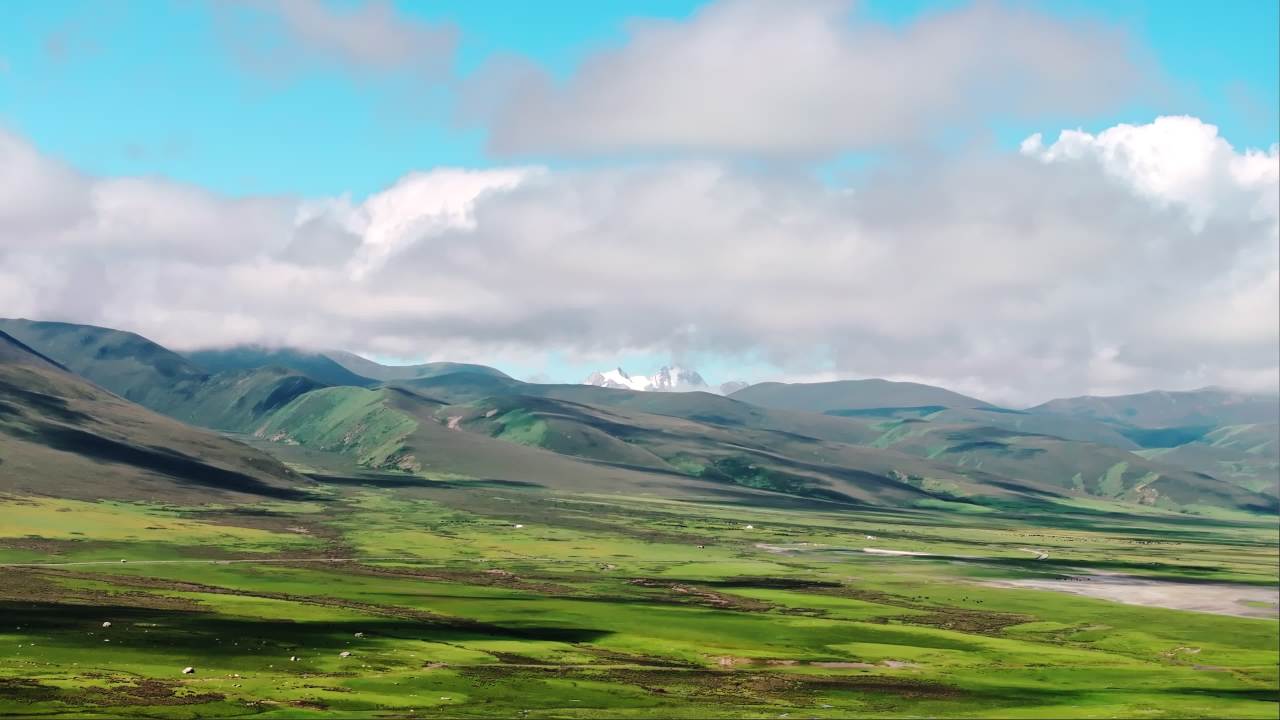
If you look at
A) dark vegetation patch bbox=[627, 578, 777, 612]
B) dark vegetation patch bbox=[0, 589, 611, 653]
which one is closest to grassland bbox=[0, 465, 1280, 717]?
dark vegetation patch bbox=[0, 589, 611, 653]

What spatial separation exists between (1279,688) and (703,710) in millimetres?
69190

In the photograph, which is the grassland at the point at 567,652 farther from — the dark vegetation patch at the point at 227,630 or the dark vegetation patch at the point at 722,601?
the dark vegetation patch at the point at 722,601

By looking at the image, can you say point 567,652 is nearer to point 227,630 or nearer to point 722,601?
point 227,630

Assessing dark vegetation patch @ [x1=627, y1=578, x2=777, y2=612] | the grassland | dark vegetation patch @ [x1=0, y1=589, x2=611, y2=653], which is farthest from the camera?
dark vegetation patch @ [x1=627, y1=578, x2=777, y2=612]

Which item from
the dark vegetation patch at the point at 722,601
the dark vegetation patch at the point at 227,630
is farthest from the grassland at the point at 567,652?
the dark vegetation patch at the point at 722,601

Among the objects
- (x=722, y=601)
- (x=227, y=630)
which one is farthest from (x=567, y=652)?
(x=722, y=601)

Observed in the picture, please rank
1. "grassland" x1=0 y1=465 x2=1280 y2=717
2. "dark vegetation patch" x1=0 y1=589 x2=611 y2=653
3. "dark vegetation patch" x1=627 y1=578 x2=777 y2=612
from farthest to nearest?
"dark vegetation patch" x1=627 y1=578 x2=777 y2=612
"dark vegetation patch" x1=0 y1=589 x2=611 y2=653
"grassland" x1=0 y1=465 x2=1280 y2=717

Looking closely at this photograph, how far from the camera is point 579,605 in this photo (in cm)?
17175

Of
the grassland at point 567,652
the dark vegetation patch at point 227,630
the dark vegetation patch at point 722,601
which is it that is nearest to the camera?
the grassland at point 567,652

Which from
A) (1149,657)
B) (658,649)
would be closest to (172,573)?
(658,649)

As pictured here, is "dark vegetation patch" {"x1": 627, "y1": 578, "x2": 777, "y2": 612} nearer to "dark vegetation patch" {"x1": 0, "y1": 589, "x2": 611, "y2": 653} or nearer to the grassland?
the grassland

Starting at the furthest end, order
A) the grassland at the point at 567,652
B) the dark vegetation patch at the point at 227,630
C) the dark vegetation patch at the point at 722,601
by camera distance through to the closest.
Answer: the dark vegetation patch at the point at 722,601 → the dark vegetation patch at the point at 227,630 → the grassland at the point at 567,652

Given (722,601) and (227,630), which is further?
(722,601)

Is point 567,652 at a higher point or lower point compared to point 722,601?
lower
